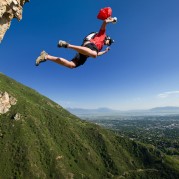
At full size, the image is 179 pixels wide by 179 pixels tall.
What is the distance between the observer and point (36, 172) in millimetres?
156500

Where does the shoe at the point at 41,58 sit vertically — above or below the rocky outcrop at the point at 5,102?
below

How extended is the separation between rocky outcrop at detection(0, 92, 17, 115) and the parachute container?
188350 mm

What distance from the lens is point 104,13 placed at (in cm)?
1215

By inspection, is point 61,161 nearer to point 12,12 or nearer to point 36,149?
point 36,149

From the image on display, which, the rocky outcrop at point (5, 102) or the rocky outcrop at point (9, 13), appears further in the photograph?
the rocky outcrop at point (5, 102)

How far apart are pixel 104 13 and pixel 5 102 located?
19121cm

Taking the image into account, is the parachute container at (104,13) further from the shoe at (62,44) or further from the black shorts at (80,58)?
the shoe at (62,44)

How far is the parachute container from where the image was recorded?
39.8 ft

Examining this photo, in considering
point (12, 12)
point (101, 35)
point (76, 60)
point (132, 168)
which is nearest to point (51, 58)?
point (76, 60)

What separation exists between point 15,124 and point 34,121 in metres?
16.4

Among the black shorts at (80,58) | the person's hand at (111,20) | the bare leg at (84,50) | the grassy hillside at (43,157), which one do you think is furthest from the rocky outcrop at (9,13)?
the grassy hillside at (43,157)

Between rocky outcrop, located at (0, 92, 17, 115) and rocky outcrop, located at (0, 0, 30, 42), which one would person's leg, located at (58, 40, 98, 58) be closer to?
rocky outcrop, located at (0, 0, 30, 42)

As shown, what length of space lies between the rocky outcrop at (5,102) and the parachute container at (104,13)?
188 metres

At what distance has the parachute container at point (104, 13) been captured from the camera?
39.8ft
